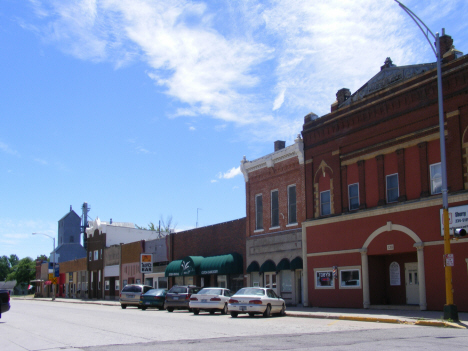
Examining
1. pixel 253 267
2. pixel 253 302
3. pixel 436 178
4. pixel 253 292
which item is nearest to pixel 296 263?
pixel 253 267

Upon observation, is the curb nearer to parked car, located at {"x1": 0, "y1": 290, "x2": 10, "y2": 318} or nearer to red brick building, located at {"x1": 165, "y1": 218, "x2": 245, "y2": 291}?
red brick building, located at {"x1": 165, "y1": 218, "x2": 245, "y2": 291}

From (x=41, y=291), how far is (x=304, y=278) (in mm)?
Answer: 69302

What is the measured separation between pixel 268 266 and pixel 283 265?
1376mm

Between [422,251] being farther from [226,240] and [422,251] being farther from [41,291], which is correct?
[41,291]

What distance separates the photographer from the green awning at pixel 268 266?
32584 mm

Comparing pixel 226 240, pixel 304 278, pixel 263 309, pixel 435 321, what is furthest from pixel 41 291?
pixel 435 321

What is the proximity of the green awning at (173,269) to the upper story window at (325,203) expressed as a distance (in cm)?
1541

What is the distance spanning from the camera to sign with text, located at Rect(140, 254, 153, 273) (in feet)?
147

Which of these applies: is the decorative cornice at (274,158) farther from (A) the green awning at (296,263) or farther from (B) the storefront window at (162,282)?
(B) the storefront window at (162,282)

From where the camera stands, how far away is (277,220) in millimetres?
33812

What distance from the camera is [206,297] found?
25.7m

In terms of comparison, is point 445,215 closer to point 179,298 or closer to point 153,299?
point 179,298

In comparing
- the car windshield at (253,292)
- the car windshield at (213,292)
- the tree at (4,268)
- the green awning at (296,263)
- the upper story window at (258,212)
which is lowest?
the tree at (4,268)

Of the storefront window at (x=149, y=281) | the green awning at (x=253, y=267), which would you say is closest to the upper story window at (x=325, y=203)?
the green awning at (x=253, y=267)
